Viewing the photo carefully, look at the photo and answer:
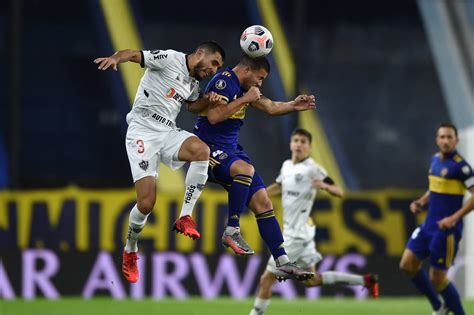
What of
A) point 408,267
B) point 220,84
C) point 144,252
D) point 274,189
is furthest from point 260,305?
point 144,252

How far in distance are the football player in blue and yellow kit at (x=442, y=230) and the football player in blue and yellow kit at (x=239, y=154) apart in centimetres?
209

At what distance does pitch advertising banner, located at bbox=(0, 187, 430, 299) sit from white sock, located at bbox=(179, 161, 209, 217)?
5641mm

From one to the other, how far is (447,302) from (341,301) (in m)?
4.03

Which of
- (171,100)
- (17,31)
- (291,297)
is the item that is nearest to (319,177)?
(171,100)

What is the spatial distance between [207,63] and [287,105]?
0.73 m

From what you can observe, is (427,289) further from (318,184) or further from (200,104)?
(200,104)

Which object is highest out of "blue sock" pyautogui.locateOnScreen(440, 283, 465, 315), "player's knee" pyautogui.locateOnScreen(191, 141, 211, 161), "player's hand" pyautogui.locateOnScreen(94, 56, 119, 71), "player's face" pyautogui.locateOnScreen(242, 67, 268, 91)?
"player's hand" pyautogui.locateOnScreen(94, 56, 119, 71)

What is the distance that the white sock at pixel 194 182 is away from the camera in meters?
9.54

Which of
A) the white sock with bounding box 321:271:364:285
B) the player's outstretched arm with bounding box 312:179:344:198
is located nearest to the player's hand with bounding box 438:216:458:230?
the player's outstretched arm with bounding box 312:179:344:198

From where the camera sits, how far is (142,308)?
13461 millimetres

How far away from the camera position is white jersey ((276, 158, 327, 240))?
11961mm

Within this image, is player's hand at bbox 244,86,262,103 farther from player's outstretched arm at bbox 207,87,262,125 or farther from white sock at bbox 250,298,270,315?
white sock at bbox 250,298,270,315

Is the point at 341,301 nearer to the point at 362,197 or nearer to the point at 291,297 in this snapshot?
the point at 291,297

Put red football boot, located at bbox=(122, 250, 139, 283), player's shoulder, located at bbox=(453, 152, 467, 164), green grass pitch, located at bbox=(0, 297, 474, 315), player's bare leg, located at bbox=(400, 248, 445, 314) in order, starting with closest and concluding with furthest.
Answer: red football boot, located at bbox=(122, 250, 139, 283), player's shoulder, located at bbox=(453, 152, 467, 164), player's bare leg, located at bbox=(400, 248, 445, 314), green grass pitch, located at bbox=(0, 297, 474, 315)
